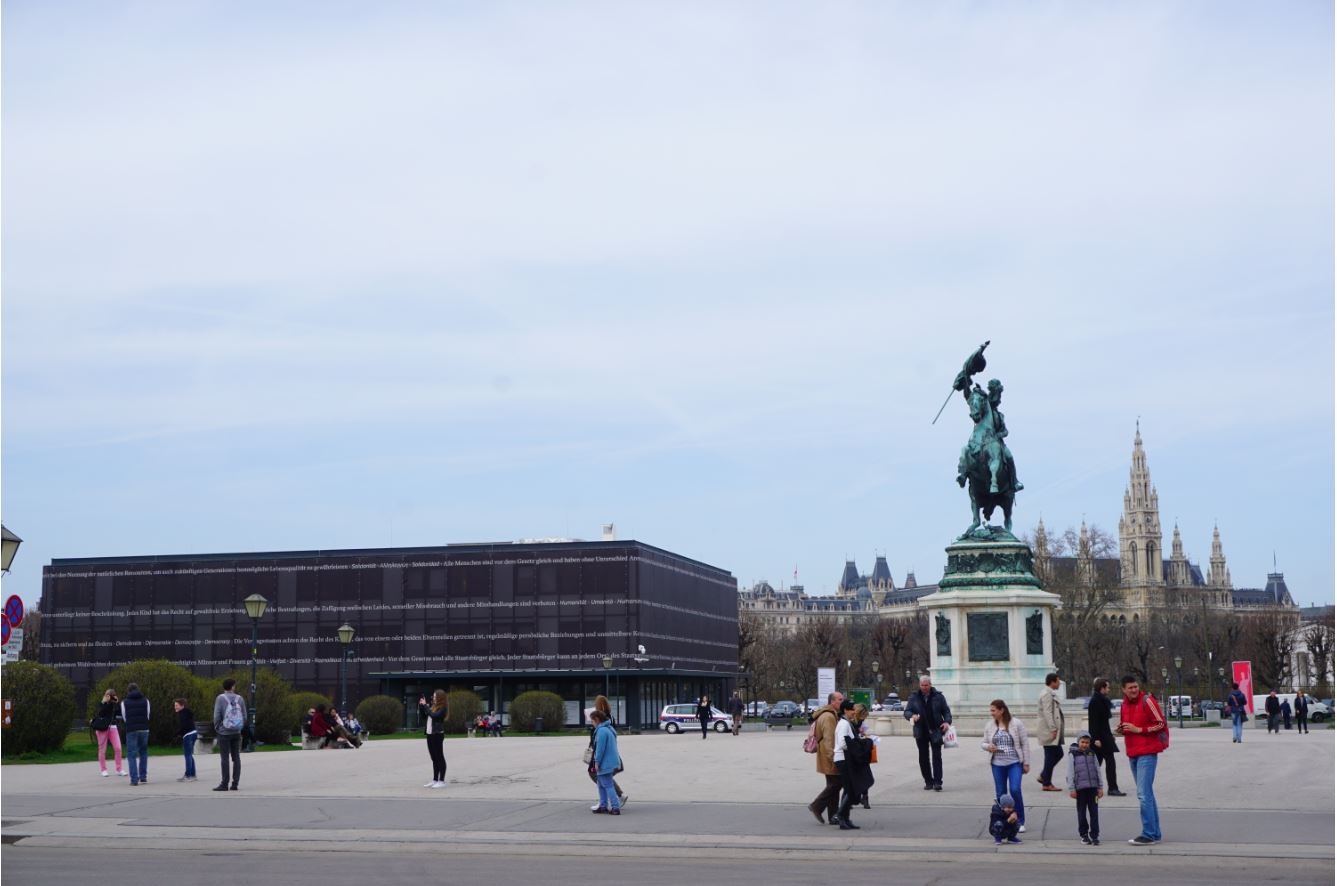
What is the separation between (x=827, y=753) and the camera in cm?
1925

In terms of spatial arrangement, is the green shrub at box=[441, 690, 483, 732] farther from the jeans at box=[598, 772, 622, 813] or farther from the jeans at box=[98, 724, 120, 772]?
the jeans at box=[598, 772, 622, 813]

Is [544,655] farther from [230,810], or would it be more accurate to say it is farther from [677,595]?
[230,810]

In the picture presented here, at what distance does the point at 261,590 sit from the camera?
9550 cm

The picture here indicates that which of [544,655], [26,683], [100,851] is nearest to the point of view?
[100,851]

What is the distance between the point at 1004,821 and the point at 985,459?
27530mm

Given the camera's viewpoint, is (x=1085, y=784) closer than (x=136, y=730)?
Yes

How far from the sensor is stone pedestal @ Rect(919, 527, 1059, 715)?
40.3 metres

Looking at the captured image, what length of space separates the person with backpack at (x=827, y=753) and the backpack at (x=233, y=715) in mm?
9582

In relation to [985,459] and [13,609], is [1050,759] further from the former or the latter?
[985,459]

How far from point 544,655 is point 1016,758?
75.1 meters

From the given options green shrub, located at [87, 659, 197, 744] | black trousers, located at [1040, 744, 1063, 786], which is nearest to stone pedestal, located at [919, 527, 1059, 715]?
black trousers, located at [1040, 744, 1063, 786]

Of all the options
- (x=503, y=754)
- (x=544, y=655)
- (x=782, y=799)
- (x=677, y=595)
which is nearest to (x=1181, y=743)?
(x=503, y=754)

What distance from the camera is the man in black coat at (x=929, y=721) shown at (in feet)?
75.4

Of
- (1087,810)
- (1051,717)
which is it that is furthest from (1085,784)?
(1051,717)
